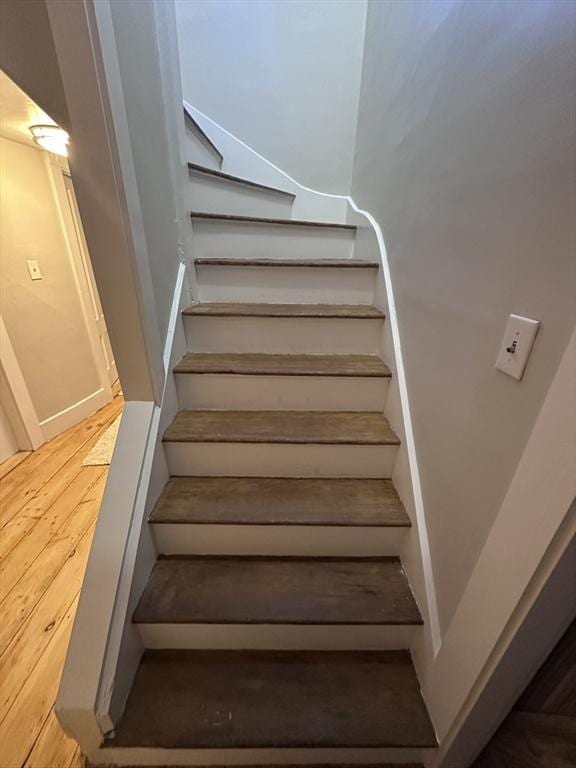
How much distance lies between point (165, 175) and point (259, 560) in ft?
4.37

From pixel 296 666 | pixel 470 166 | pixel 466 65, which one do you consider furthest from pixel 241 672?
pixel 466 65

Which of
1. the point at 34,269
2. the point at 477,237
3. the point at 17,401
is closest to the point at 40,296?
the point at 34,269

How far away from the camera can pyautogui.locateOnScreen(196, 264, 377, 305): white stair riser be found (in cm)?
141

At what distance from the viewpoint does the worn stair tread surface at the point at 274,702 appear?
2.45 ft

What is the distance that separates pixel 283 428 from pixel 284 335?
1.37 feet

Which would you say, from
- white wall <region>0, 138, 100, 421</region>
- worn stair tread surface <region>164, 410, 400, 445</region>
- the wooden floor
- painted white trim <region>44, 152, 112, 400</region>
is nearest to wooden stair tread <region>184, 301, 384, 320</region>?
worn stair tread surface <region>164, 410, 400, 445</region>

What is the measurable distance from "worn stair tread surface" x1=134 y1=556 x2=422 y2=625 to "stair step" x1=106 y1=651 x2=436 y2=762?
147 mm

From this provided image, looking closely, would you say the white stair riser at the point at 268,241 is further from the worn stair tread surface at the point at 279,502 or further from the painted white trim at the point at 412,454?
the worn stair tread surface at the point at 279,502

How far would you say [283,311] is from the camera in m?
1.28

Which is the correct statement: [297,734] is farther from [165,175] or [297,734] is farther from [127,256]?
[165,175]

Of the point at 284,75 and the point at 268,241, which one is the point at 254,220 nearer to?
the point at 268,241

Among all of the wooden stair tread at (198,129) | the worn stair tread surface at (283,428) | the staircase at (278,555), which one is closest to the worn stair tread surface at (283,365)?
the staircase at (278,555)

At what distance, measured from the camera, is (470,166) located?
73cm

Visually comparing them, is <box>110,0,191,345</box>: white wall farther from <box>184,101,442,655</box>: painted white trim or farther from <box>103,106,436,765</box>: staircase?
<box>184,101,442,655</box>: painted white trim
